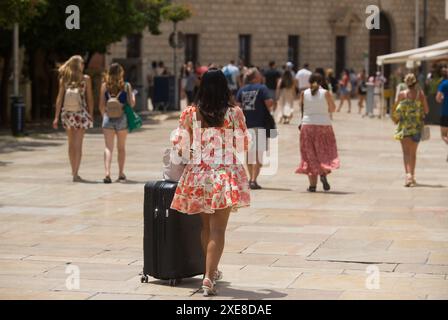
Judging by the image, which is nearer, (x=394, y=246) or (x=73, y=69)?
(x=394, y=246)

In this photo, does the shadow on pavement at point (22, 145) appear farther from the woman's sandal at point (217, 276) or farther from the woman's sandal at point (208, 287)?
the woman's sandal at point (208, 287)

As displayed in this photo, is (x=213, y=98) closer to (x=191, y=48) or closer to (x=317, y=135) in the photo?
(x=317, y=135)

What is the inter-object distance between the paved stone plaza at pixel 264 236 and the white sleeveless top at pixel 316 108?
38.3 inches

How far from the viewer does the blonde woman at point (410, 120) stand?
55.8 feet

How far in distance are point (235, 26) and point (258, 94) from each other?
135 ft

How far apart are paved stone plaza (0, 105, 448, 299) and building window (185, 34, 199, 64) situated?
35.8 m

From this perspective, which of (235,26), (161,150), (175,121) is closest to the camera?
(161,150)

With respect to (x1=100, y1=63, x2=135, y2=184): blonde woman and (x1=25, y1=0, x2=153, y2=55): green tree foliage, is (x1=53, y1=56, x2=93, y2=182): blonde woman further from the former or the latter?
(x1=25, y1=0, x2=153, y2=55): green tree foliage

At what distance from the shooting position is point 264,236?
38.4 feet

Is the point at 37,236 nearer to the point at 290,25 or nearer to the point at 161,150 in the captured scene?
the point at 161,150

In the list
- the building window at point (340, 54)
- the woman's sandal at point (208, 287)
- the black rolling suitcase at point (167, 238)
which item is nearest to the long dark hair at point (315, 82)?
the black rolling suitcase at point (167, 238)

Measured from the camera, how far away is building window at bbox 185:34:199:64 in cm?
5616
